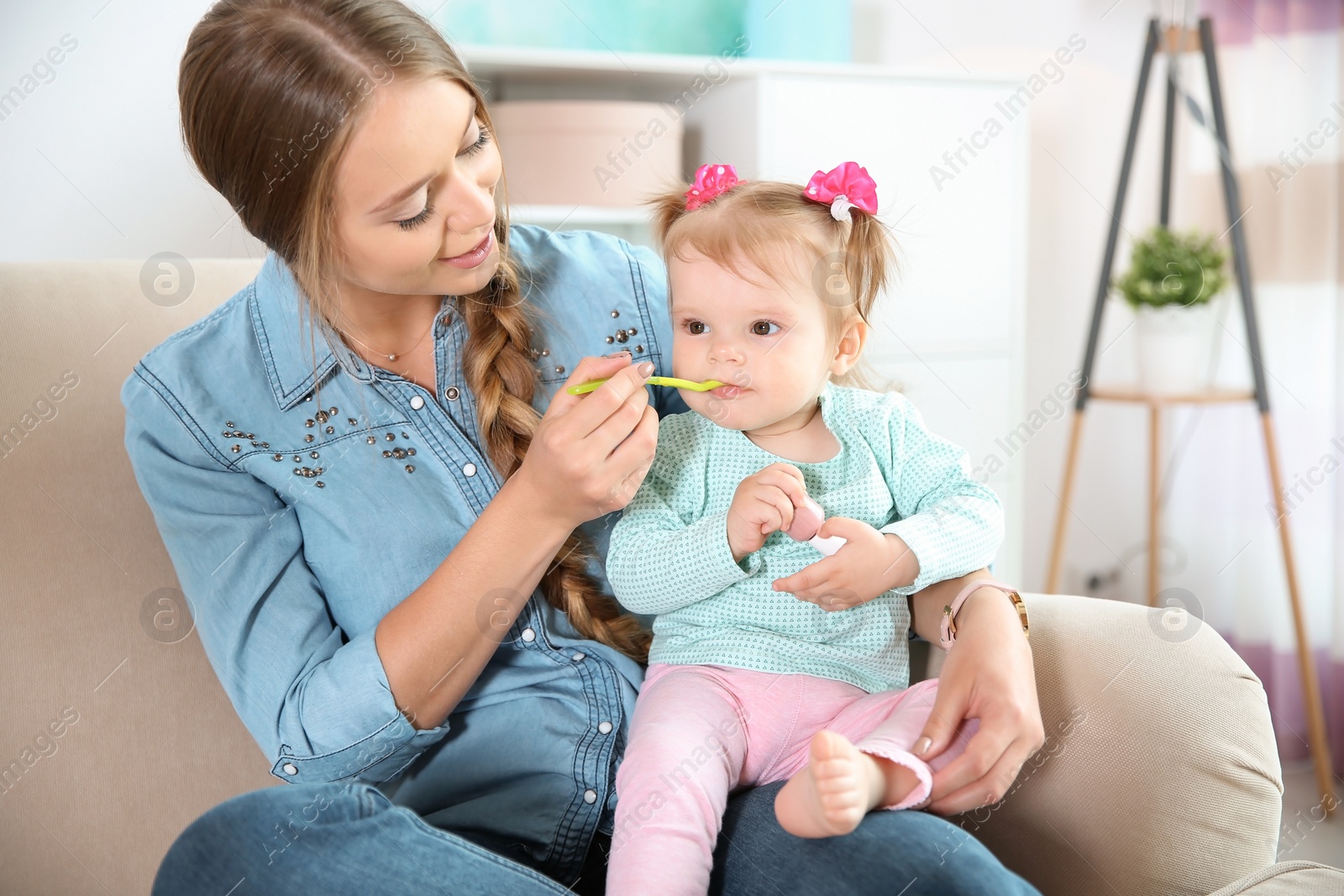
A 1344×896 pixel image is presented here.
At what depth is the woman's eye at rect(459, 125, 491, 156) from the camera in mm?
974

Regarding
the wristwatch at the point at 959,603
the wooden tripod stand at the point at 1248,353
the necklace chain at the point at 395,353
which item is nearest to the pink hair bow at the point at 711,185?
the necklace chain at the point at 395,353

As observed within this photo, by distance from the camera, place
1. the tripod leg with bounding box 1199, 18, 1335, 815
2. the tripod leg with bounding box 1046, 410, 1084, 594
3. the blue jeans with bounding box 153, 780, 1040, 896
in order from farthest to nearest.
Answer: the tripod leg with bounding box 1046, 410, 1084, 594 < the tripod leg with bounding box 1199, 18, 1335, 815 < the blue jeans with bounding box 153, 780, 1040, 896

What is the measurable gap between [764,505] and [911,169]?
1391 millimetres

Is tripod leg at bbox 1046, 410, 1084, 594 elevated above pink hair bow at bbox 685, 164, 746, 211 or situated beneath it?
situated beneath

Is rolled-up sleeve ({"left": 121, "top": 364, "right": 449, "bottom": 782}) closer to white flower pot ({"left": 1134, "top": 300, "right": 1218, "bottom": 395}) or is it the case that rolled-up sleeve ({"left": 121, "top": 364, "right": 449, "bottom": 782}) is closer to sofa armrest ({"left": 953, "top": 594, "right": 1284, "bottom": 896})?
sofa armrest ({"left": 953, "top": 594, "right": 1284, "bottom": 896})

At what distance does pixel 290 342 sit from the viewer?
3.43 ft

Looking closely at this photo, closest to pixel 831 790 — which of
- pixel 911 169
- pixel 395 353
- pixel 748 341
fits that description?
pixel 748 341

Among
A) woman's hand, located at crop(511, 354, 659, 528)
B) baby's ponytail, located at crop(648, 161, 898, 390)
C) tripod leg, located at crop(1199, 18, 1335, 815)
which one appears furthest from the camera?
tripod leg, located at crop(1199, 18, 1335, 815)

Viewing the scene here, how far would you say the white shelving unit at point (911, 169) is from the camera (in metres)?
2.02

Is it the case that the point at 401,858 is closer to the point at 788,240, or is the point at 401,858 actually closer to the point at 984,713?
the point at 984,713

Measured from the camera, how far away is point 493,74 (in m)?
2.03

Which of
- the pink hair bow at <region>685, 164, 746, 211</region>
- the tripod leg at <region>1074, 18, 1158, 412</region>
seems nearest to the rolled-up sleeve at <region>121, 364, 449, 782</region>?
the pink hair bow at <region>685, 164, 746, 211</region>

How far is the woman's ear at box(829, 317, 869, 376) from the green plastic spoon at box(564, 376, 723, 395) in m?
0.14

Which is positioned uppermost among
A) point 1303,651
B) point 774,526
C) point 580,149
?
point 580,149
